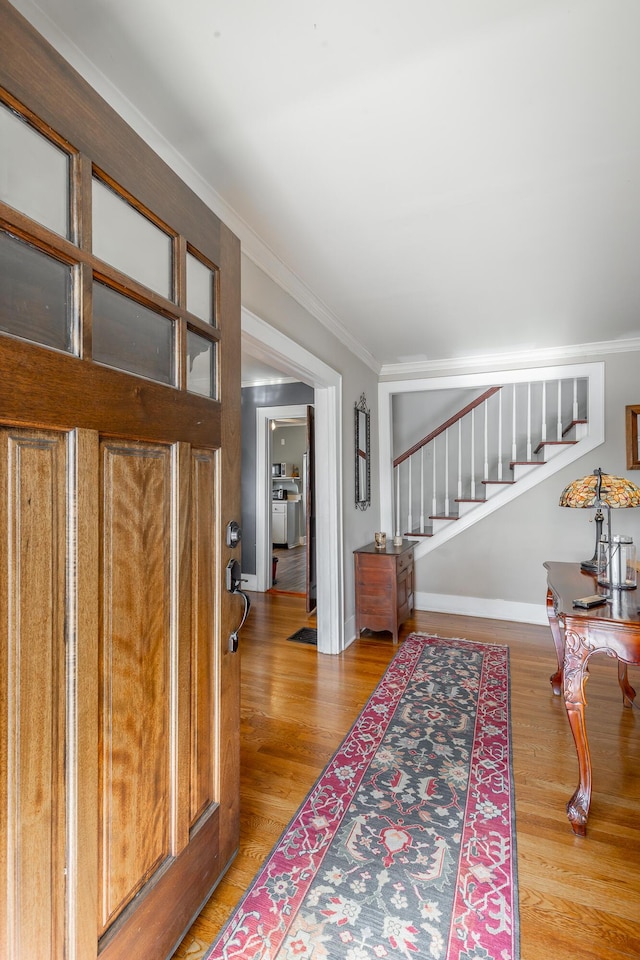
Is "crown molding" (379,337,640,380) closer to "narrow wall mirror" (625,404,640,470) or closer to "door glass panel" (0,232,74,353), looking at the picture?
"narrow wall mirror" (625,404,640,470)

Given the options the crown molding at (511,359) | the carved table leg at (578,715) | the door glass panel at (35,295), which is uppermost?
the crown molding at (511,359)

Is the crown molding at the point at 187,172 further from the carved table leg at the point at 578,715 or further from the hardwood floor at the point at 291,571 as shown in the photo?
the hardwood floor at the point at 291,571

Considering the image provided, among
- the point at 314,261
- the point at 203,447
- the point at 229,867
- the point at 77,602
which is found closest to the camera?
the point at 77,602

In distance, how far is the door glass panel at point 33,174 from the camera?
2.64 feet

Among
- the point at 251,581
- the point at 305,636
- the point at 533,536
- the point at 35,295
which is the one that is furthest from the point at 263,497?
the point at 35,295

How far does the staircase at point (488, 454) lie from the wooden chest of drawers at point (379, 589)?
0.98 m

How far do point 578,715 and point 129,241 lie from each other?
2.19 metres

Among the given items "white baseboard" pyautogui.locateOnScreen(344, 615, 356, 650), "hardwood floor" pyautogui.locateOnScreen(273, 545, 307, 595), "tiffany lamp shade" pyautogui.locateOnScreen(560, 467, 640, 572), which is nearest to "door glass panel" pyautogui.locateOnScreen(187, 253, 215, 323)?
"tiffany lamp shade" pyautogui.locateOnScreen(560, 467, 640, 572)

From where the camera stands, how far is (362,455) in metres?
4.20

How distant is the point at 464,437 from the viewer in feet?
16.9

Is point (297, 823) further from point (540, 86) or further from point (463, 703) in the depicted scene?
point (540, 86)

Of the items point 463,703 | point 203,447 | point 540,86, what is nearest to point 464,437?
point 463,703

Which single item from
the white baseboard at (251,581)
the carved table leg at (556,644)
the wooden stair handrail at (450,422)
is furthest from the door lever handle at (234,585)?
the white baseboard at (251,581)

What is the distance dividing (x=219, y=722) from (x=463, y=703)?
5.92 feet
